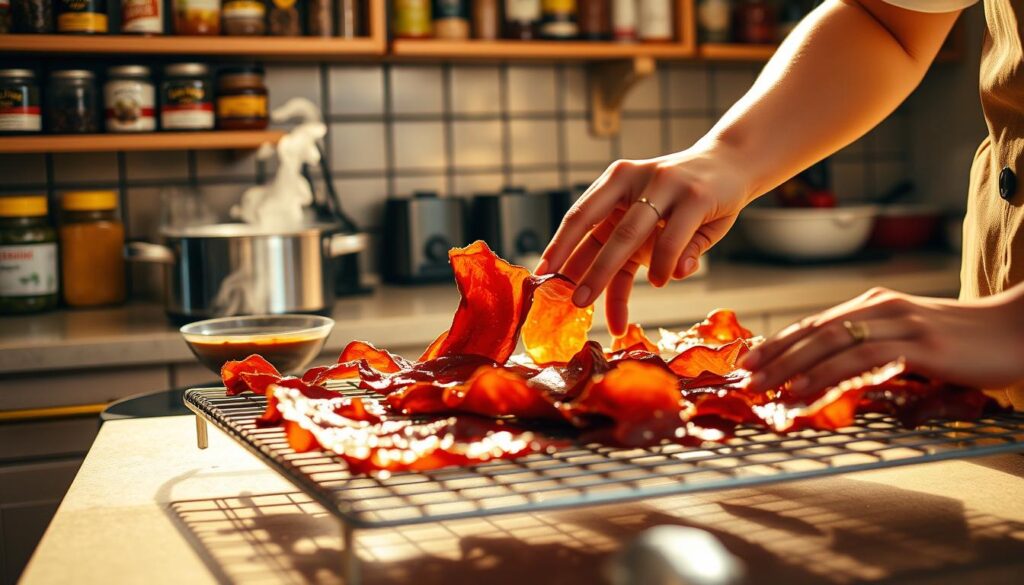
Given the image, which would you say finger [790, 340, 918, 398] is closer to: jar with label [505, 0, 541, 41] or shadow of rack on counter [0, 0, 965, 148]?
shadow of rack on counter [0, 0, 965, 148]

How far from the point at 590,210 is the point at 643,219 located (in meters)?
0.05

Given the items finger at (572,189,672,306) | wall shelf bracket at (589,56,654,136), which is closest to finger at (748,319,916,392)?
finger at (572,189,672,306)

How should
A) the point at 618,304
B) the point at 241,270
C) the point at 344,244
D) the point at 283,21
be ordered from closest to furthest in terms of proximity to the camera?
the point at 618,304 < the point at 241,270 < the point at 344,244 < the point at 283,21

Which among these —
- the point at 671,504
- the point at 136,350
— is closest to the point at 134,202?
the point at 136,350

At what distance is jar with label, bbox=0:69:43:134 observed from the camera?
6.34ft

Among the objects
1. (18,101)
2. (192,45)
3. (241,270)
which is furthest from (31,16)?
(241,270)

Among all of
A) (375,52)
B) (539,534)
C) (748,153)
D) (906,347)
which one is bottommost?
(539,534)

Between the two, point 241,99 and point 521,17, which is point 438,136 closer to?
point 521,17

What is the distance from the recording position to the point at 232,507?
73cm

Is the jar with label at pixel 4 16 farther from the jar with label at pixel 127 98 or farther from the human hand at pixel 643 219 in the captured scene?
the human hand at pixel 643 219

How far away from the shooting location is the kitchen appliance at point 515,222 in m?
2.34

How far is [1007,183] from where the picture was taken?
86 cm

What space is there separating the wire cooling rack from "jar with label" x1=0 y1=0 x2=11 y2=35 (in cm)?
154

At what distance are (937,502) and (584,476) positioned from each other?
0.28 metres
